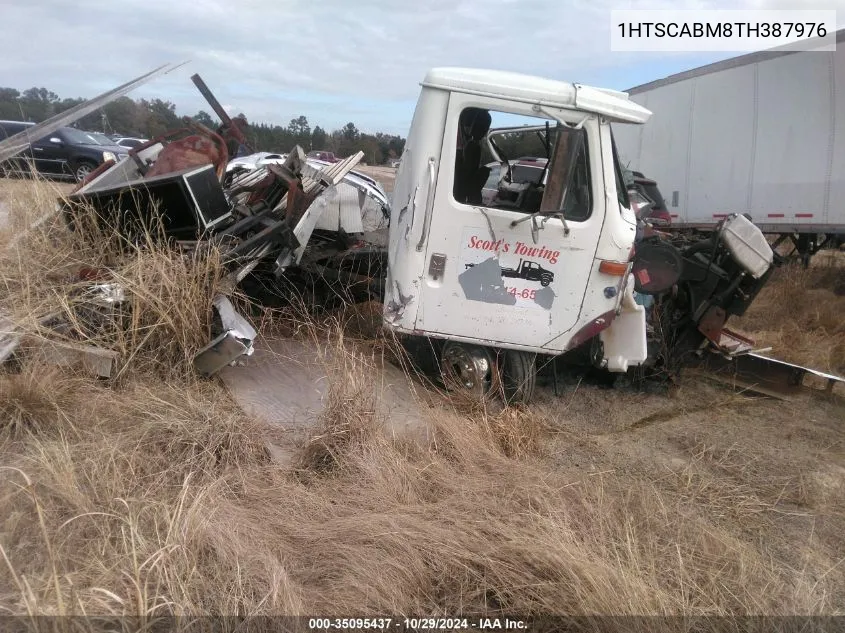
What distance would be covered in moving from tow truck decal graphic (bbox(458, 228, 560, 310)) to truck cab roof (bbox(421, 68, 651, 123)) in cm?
87

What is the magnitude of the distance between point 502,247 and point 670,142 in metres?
9.28

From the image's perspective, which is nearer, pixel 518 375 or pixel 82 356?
pixel 82 356

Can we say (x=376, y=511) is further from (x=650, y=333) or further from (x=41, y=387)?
(x=650, y=333)

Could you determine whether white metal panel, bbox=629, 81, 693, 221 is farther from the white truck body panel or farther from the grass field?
the grass field

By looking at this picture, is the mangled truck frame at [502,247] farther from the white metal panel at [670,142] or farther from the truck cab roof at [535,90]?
the white metal panel at [670,142]

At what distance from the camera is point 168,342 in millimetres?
3879

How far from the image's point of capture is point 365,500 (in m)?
2.91

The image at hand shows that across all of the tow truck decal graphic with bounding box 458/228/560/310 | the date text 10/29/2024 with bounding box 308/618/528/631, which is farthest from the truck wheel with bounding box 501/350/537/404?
the date text 10/29/2024 with bounding box 308/618/528/631

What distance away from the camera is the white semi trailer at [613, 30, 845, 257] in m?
9.05

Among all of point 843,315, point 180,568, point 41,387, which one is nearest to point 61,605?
point 180,568

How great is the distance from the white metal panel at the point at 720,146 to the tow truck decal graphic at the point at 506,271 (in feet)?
25.6

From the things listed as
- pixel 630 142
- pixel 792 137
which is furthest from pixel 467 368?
pixel 630 142

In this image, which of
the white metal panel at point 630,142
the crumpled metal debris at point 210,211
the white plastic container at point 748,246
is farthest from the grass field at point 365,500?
the white metal panel at point 630,142

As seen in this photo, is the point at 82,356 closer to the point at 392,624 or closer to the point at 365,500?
the point at 365,500
